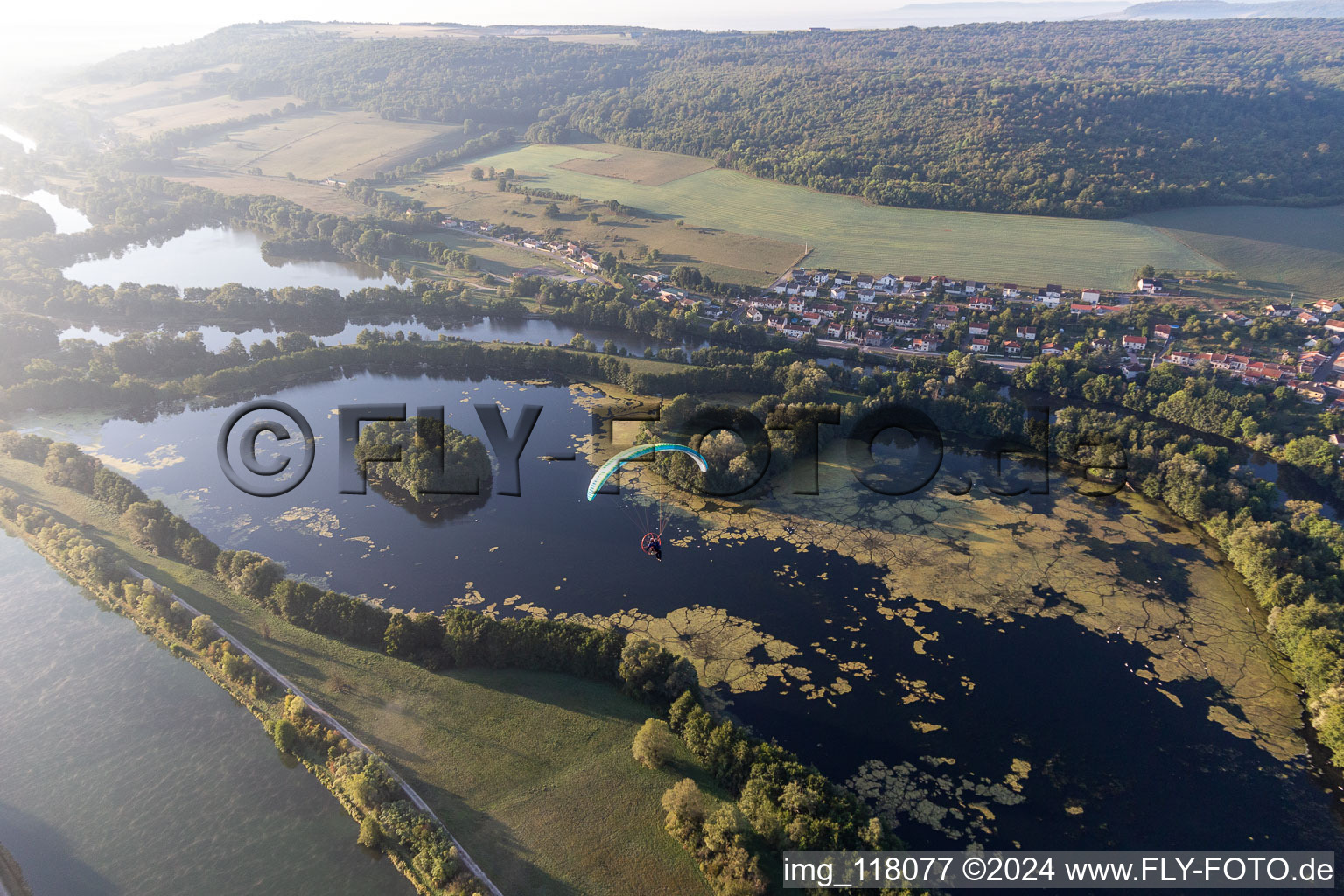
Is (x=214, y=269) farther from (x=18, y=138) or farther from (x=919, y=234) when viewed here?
(x=18, y=138)

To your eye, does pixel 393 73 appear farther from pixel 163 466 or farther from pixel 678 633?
pixel 678 633

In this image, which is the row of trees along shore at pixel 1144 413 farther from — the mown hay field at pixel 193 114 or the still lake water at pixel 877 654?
the mown hay field at pixel 193 114

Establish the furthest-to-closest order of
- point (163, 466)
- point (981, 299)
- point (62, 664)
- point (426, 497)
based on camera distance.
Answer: point (981, 299), point (163, 466), point (426, 497), point (62, 664)

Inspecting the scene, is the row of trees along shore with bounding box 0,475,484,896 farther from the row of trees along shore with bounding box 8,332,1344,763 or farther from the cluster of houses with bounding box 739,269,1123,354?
the cluster of houses with bounding box 739,269,1123,354

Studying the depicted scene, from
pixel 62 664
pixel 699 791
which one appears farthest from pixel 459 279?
pixel 699 791

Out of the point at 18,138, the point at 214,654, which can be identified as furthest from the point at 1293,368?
the point at 18,138

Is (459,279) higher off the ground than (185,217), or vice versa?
(185,217)

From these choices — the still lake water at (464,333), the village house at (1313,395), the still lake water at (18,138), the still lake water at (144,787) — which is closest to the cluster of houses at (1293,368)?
the village house at (1313,395)
